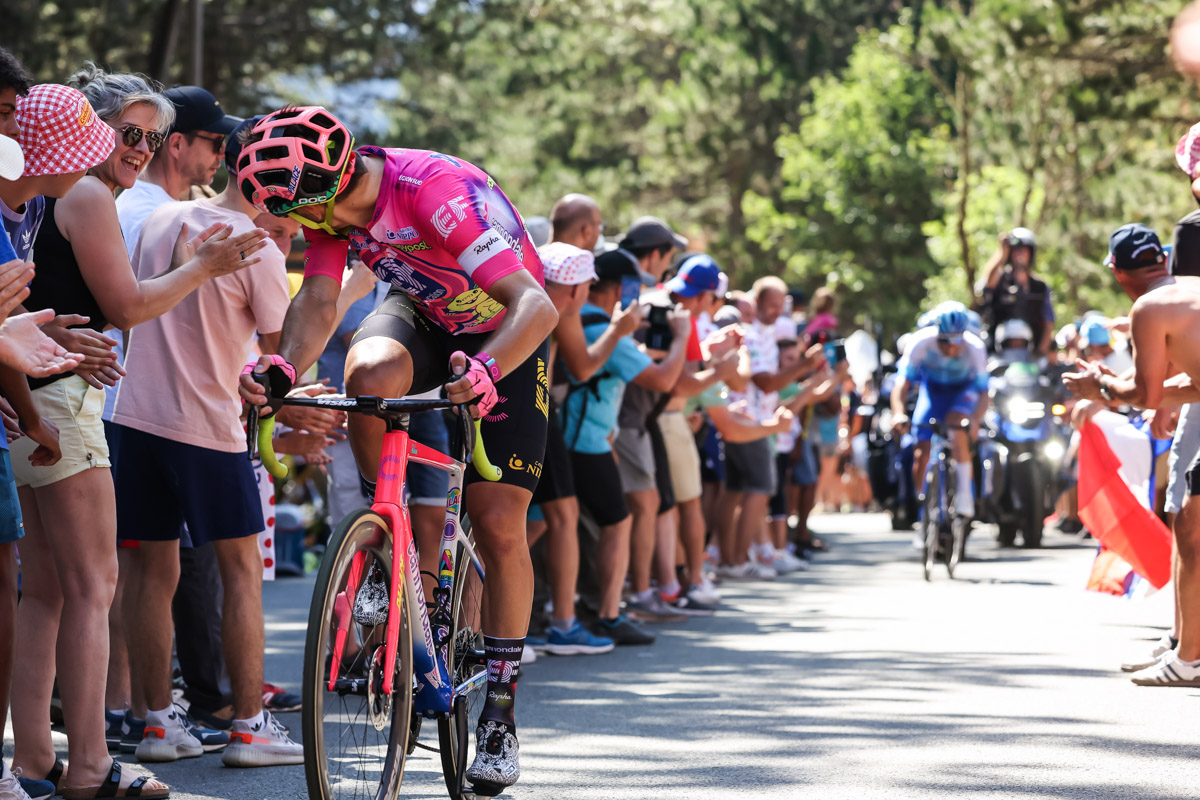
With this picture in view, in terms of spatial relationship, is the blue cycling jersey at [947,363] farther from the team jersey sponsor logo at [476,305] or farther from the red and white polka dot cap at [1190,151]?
the team jersey sponsor logo at [476,305]

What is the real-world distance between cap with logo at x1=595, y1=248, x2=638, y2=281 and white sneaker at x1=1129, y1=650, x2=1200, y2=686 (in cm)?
364

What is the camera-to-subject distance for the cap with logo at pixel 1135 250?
7.95 metres

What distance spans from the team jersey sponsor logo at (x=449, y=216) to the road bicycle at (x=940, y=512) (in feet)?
27.8

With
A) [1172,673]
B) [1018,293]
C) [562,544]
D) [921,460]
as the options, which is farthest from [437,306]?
[1018,293]

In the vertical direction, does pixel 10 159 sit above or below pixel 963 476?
above

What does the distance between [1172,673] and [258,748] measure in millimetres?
3867

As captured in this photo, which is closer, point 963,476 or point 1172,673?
point 1172,673

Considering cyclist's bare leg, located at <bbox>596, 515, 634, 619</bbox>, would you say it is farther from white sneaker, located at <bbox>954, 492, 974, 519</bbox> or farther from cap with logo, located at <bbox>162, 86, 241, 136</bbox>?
white sneaker, located at <bbox>954, 492, 974, 519</bbox>

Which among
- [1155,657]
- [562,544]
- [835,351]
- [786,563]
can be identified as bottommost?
[1155,657]

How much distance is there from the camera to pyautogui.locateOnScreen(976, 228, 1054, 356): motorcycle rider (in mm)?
16047

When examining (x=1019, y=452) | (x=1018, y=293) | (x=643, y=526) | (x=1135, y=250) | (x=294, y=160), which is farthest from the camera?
(x=1018, y=293)

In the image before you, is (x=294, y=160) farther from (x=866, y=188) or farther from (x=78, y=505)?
(x=866, y=188)

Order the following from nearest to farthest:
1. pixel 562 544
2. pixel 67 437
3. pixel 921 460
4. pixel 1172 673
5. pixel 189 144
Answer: pixel 67 437
pixel 189 144
pixel 1172 673
pixel 562 544
pixel 921 460

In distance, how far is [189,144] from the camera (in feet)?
19.9
